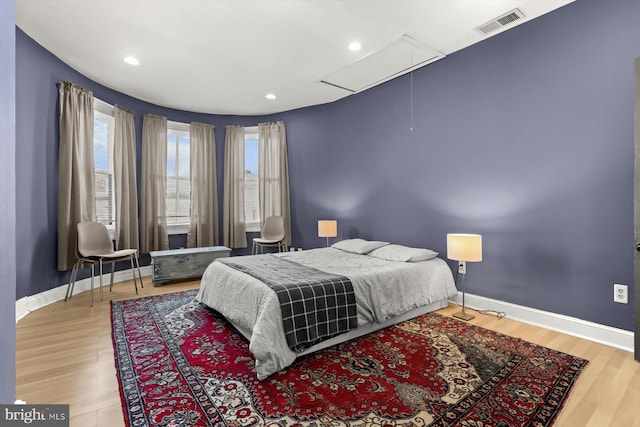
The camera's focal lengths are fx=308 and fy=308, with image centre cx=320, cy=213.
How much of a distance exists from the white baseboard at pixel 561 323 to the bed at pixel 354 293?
33cm

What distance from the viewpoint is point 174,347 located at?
92.2 inches

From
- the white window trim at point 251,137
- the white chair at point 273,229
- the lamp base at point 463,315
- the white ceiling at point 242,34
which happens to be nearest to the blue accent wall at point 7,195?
the white ceiling at point 242,34

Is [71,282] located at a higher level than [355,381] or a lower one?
higher

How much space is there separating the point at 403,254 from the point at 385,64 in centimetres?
223

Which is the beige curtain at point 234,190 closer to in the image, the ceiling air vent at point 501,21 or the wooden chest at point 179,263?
the wooden chest at point 179,263

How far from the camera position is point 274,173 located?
18.4 ft

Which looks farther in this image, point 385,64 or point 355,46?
point 385,64

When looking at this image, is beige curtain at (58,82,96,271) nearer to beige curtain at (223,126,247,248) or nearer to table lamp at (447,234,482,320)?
beige curtain at (223,126,247,248)

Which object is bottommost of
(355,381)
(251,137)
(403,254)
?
(355,381)

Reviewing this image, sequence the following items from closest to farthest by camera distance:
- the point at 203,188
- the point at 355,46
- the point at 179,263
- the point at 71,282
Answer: the point at 355,46 < the point at 71,282 < the point at 179,263 < the point at 203,188

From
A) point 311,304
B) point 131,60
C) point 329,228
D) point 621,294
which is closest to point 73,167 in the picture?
point 131,60

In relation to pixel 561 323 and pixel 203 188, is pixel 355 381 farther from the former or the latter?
pixel 203 188

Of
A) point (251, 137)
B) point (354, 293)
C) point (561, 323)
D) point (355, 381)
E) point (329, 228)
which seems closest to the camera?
point (355, 381)

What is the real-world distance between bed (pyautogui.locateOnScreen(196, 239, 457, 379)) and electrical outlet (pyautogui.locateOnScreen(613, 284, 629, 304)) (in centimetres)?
125
